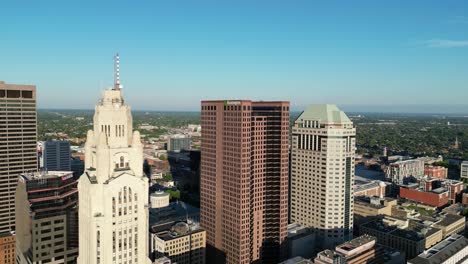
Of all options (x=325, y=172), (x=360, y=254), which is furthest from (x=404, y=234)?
(x=360, y=254)

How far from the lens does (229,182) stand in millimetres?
139750

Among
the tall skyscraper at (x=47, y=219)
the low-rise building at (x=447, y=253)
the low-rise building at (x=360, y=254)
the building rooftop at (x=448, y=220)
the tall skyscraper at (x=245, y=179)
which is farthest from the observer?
the building rooftop at (x=448, y=220)

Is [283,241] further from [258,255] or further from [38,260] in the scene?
[38,260]

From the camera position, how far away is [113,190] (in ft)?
204

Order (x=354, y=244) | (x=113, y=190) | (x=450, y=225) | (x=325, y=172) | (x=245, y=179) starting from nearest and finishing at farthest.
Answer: (x=113, y=190), (x=354, y=244), (x=245, y=179), (x=325, y=172), (x=450, y=225)

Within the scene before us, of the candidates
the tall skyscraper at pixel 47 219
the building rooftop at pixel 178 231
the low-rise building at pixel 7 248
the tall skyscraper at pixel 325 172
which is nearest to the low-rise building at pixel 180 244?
the building rooftop at pixel 178 231

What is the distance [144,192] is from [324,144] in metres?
112

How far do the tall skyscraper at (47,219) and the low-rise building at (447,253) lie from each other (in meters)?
102

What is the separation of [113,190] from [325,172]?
116 metres

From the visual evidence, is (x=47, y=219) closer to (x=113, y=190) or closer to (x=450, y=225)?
(x=113, y=190)

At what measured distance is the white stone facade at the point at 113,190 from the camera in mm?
61844

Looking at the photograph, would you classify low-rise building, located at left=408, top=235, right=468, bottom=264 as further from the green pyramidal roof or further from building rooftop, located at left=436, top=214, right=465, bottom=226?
the green pyramidal roof

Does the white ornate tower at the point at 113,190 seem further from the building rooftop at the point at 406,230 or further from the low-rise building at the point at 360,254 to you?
the building rooftop at the point at 406,230

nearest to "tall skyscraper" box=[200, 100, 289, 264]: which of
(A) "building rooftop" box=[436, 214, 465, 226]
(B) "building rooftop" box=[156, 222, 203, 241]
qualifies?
(B) "building rooftop" box=[156, 222, 203, 241]
